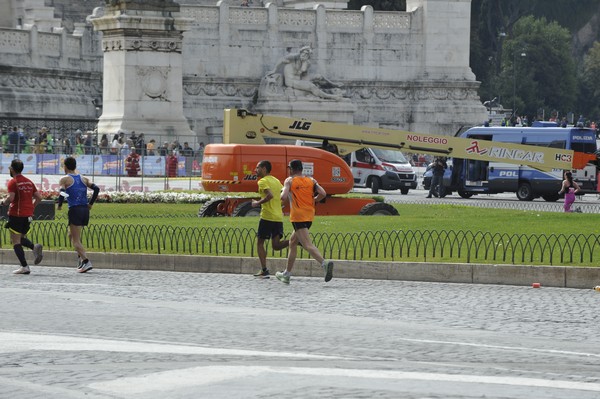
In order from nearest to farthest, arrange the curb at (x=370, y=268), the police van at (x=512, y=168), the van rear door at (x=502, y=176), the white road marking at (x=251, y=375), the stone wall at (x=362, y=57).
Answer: the white road marking at (x=251, y=375), the curb at (x=370, y=268), the police van at (x=512, y=168), the van rear door at (x=502, y=176), the stone wall at (x=362, y=57)

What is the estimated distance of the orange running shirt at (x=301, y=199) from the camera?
21.9m

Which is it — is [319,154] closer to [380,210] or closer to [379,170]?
[380,210]

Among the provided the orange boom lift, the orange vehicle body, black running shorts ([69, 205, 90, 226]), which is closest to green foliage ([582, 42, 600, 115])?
the orange boom lift

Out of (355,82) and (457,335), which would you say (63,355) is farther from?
(355,82)

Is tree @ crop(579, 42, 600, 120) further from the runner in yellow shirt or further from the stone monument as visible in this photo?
the runner in yellow shirt

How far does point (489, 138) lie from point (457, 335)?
37620 millimetres

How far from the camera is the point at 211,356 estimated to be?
1352 centimetres

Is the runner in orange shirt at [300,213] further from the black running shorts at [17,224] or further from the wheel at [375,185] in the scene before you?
the wheel at [375,185]

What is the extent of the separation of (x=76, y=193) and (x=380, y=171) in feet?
101

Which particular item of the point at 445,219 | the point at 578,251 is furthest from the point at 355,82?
the point at 578,251

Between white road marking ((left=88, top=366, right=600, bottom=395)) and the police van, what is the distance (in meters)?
38.4

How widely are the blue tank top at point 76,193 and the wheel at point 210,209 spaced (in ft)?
31.1

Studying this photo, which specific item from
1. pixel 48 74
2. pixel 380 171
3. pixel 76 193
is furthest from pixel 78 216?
pixel 48 74

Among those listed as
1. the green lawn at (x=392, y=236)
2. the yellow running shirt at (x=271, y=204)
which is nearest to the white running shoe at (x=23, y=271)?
the green lawn at (x=392, y=236)
